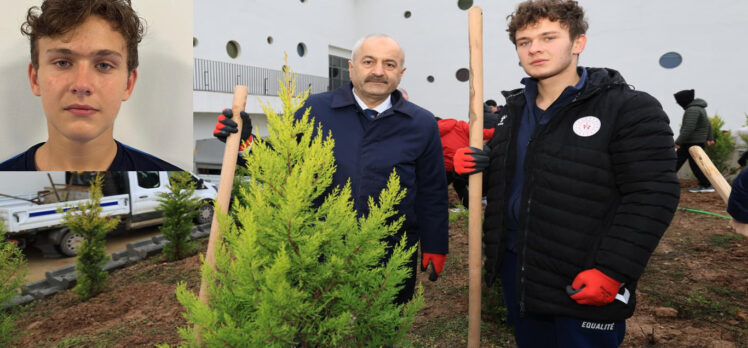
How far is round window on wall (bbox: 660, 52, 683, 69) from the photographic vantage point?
15.0 m

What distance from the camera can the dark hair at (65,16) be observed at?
2.08 m

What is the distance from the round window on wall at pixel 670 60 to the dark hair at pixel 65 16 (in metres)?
17.6

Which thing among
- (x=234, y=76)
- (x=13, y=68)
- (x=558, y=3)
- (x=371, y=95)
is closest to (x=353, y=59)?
(x=371, y=95)

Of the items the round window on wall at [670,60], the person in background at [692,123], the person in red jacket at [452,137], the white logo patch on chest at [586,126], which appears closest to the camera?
the white logo patch on chest at [586,126]

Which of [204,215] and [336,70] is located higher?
[336,70]

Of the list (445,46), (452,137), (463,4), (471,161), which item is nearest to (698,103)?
(452,137)

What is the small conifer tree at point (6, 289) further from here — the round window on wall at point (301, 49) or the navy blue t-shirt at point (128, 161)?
the round window on wall at point (301, 49)

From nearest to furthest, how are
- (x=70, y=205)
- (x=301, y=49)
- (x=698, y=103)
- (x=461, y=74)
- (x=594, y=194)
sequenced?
(x=594, y=194) → (x=70, y=205) → (x=698, y=103) → (x=461, y=74) → (x=301, y=49)

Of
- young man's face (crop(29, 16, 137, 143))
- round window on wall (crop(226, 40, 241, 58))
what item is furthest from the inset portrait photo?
round window on wall (crop(226, 40, 241, 58))

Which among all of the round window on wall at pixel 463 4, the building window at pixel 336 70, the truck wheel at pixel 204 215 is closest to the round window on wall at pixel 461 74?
the round window on wall at pixel 463 4

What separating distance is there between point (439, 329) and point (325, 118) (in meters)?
2.23

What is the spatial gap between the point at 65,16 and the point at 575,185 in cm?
249

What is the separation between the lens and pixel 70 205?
Result: 6.05 meters

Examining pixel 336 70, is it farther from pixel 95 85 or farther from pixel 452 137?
pixel 95 85
